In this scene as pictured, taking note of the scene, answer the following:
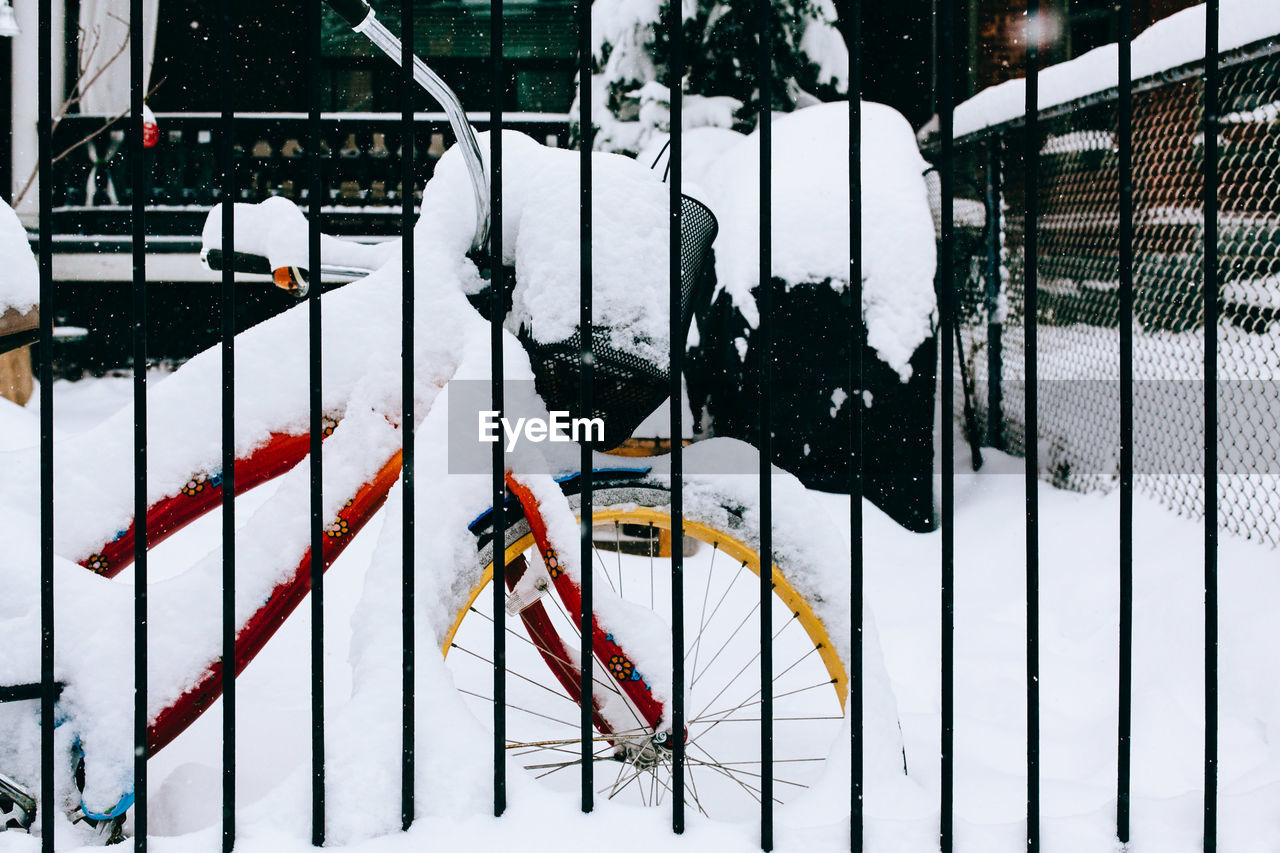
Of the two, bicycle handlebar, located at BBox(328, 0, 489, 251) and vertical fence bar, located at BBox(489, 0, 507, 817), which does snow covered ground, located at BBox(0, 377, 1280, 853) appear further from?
bicycle handlebar, located at BBox(328, 0, 489, 251)

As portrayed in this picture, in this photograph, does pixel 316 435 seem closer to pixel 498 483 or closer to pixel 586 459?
pixel 498 483

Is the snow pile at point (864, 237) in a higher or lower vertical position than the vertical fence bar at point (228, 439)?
higher

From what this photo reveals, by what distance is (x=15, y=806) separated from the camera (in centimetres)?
170

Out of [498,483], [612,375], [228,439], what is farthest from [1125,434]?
[228,439]

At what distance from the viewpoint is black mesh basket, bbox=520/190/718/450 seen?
68.6 inches

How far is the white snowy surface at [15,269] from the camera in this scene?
176 centimetres

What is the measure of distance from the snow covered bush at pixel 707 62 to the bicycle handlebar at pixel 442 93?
497 cm

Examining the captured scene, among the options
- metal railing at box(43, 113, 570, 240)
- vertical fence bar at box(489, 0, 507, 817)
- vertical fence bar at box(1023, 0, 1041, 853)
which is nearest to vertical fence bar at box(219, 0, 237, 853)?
vertical fence bar at box(489, 0, 507, 817)

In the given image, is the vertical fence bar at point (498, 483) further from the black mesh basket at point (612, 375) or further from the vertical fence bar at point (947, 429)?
the vertical fence bar at point (947, 429)

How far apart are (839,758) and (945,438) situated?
645 millimetres

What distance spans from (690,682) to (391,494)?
0.96 metres

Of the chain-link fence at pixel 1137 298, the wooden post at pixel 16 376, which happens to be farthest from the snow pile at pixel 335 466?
the wooden post at pixel 16 376

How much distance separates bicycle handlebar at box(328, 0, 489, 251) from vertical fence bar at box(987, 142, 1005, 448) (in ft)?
12.6

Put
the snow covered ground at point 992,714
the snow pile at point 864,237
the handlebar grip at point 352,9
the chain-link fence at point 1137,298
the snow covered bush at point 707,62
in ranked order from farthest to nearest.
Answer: the snow covered bush at point 707,62 < the snow pile at point 864,237 < the chain-link fence at point 1137,298 < the snow covered ground at point 992,714 < the handlebar grip at point 352,9
